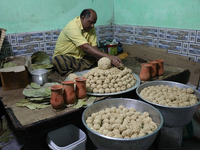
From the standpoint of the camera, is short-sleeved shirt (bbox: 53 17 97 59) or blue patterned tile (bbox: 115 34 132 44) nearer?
short-sleeved shirt (bbox: 53 17 97 59)

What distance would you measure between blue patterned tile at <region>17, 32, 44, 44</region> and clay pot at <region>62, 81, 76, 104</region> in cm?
229

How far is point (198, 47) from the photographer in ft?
11.3

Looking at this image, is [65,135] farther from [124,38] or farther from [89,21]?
[124,38]

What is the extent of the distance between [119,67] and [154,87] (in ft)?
2.09

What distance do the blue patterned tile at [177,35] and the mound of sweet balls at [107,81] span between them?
5.51 ft

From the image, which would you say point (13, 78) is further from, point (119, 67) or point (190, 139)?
point (190, 139)

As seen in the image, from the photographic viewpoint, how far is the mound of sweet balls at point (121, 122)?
1676 millimetres

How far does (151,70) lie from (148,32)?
1.67m

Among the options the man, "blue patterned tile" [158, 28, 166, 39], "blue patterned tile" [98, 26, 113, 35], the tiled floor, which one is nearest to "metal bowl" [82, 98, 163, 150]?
the tiled floor

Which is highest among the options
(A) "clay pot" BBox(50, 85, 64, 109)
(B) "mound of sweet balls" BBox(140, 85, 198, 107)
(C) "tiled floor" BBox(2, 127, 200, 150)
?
(A) "clay pot" BBox(50, 85, 64, 109)

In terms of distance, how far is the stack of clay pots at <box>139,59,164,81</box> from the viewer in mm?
2788

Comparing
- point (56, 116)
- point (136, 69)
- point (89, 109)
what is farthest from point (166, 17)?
point (56, 116)

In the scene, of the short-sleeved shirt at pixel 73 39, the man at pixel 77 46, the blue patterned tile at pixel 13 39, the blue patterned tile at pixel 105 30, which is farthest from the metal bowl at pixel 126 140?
the blue patterned tile at pixel 105 30

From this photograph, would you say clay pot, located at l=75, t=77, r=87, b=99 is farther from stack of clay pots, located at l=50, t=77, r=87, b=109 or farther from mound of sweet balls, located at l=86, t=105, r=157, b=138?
mound of sweet balls, located at l=86, t=105, r=157, b=138
